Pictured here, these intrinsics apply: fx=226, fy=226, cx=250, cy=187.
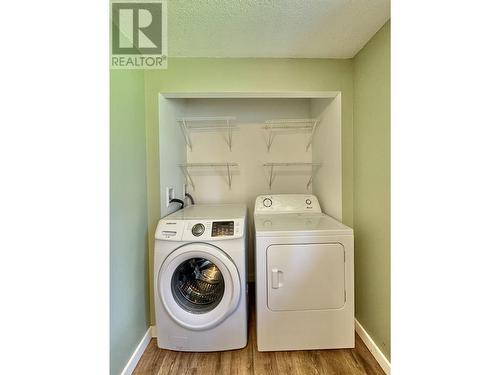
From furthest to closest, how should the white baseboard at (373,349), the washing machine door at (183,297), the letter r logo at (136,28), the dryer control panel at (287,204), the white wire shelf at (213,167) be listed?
1. the white wire shelf at (213,167)
2. the dryer control panel at (287,204)
3. the washing machine door at (183,297)
4. the white baseboard at (373,349)
5. the letter r logo at (136,28)

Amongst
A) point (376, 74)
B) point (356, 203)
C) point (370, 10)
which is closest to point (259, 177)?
point (356, 203)

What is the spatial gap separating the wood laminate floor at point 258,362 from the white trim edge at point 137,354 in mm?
33

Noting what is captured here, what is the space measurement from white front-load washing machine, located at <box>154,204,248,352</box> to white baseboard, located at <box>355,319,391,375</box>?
0.93m

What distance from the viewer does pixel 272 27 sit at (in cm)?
152

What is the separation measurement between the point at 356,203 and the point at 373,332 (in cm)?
97

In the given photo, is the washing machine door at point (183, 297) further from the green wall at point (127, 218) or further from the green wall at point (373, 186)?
the green wall at point (373, 186)

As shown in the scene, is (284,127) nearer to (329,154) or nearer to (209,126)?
(329,154)

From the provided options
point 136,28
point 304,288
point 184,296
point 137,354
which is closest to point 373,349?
point 304,288

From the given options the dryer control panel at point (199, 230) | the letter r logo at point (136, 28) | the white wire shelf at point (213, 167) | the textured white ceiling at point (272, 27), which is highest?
the textured white ceiling at point (272, 27)

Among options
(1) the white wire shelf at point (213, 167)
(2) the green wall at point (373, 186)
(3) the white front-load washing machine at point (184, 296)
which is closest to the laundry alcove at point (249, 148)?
(1) the white wire shelf at point (213, 167)

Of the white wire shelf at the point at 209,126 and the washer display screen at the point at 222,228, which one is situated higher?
the white wire shelf at the point at 209,126

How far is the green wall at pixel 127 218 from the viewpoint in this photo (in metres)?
1.39
